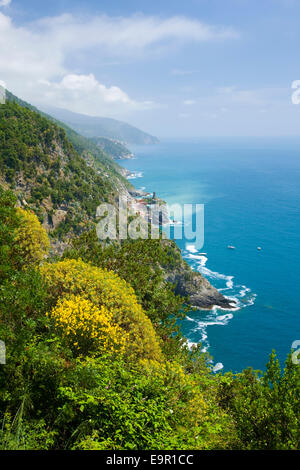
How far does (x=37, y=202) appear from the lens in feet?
225

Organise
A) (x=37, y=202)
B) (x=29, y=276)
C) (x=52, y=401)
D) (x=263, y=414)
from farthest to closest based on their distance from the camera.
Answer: (x=37, y=202) < (x=29, y=276) < (x=52, y=401) < (x=263, y=414)

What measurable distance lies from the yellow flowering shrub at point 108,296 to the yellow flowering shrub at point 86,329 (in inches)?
50.8

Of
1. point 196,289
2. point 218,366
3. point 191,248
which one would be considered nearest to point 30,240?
point 218,366

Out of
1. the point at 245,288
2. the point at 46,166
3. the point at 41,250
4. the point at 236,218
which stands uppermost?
the point at 46,166

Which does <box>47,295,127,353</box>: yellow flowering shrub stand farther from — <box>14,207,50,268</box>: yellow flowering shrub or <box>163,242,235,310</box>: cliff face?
<box>163,242,235,310</box>: cliff face

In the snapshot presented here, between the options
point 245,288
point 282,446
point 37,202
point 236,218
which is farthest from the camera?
point 236,218

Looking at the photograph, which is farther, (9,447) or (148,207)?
(148,207)

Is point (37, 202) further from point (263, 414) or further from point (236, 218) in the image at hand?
point (236, 218)

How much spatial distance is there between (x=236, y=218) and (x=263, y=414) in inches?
5109

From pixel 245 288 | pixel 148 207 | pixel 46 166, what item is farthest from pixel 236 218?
pixel 46 166

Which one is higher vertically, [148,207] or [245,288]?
[148,207]

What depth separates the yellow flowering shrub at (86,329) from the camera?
13492 millimetres

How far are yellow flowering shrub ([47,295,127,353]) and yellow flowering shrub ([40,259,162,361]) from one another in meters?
1.29

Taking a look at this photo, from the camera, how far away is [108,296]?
54.3 feet
